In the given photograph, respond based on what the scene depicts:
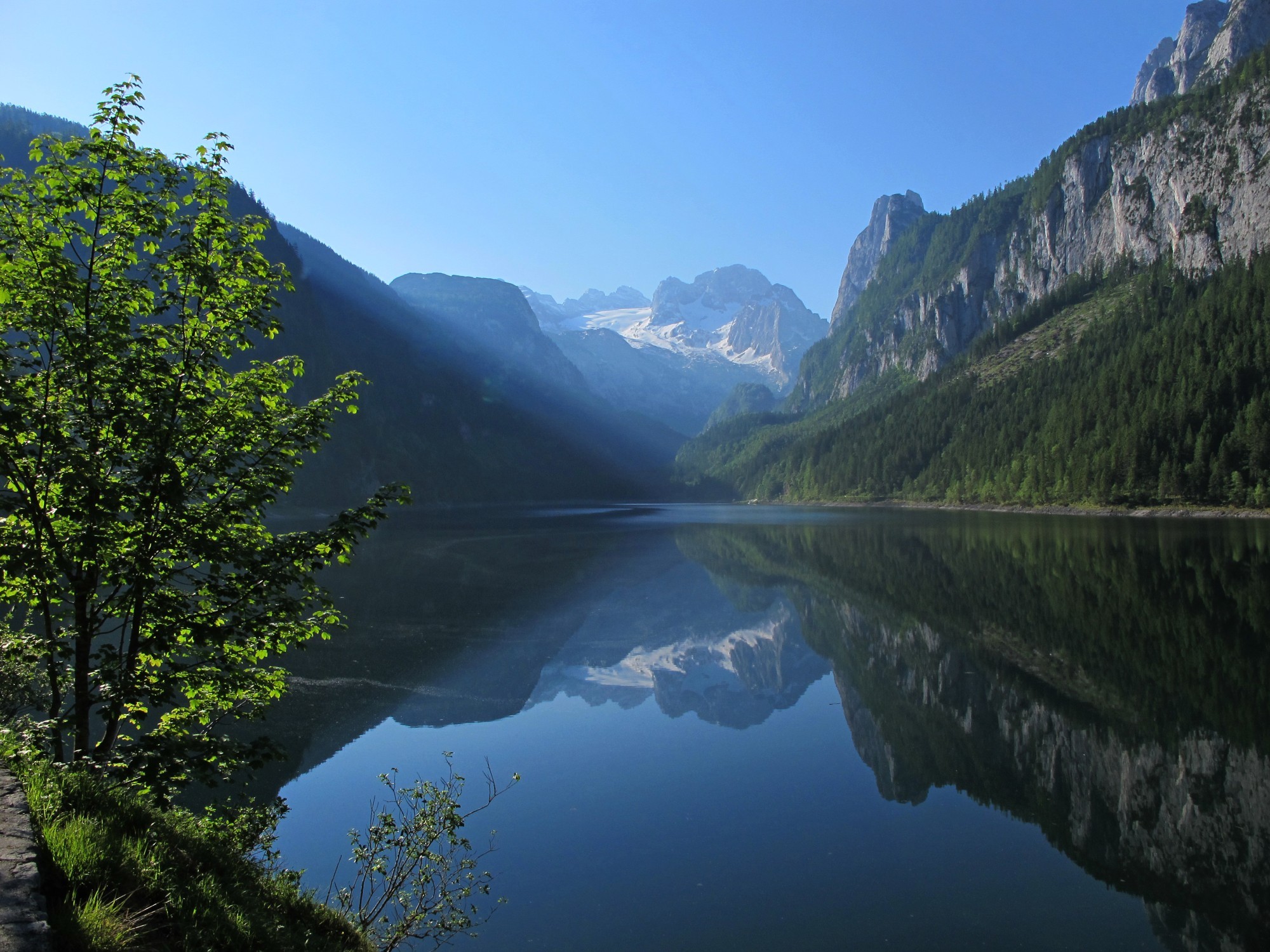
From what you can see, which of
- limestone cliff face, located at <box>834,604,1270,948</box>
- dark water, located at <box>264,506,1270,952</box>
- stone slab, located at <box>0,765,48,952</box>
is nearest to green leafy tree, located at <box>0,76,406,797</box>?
stone slab, located at <box>0,765,48,952</box>

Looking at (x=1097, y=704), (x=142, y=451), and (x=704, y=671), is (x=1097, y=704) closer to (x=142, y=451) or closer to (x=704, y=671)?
(x=704, y=671)

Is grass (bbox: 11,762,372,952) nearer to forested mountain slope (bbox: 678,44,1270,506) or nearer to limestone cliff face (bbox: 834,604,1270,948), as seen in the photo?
limestone cliff face (bbox: 834,604,1270,948)

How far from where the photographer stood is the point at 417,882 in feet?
31.7

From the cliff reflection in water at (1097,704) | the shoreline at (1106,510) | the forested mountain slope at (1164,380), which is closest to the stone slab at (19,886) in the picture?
the cliff reflection in water at (1097,704)

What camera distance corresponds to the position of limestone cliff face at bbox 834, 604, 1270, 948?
39.9 feet

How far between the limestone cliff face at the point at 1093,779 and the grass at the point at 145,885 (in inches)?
517

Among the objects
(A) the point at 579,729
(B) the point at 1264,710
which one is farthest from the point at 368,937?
(B) the point at 1264,710

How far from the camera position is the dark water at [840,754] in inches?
463

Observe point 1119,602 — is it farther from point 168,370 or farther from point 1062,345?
point 1062,345

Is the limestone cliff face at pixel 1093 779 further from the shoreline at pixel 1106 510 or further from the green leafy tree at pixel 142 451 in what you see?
the shoreline at pixel 1106 510

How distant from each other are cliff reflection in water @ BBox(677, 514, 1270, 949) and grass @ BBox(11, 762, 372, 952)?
12683 mm

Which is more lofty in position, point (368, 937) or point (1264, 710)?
point (1264, 710)

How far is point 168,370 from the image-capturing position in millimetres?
9266

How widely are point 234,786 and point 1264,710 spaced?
27.5m
